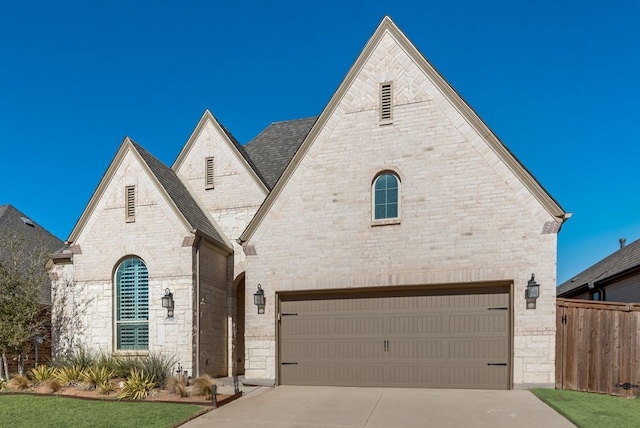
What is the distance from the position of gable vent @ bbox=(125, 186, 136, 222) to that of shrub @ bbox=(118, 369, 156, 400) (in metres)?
5.38

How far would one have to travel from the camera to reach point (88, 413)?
9266 millimetres

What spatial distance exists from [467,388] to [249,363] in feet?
18.6

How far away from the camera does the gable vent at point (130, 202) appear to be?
14782 millimetres

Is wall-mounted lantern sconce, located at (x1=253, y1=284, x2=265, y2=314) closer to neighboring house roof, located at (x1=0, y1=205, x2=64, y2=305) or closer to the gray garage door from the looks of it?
the gray garage door

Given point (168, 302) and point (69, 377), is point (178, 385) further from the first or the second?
point (168, 302)

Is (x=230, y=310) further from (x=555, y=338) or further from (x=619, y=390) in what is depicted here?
(x=619, y=390)

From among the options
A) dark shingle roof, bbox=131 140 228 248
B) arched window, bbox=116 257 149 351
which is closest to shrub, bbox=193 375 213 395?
arched window, bbox=116 257 149 351

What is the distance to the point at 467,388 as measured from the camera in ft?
38.1

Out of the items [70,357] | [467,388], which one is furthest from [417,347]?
[70,357]

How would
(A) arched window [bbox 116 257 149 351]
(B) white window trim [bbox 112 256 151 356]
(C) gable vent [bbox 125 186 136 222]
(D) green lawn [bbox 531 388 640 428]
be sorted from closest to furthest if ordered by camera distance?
(D) green lawn [bbox 531 388 640 428] → (B) white window trim [bbox 112 256 151 356] → (A) arched window [bbox 116 257 149 351] → (C) gable vent [bbox 125 186 136 222]

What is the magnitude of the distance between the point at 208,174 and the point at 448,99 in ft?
Answer: 28.1

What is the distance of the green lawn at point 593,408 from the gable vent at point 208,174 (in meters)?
11.6

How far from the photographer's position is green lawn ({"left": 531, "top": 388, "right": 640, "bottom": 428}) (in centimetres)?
807

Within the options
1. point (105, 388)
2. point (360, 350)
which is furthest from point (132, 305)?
point (360, 350)
